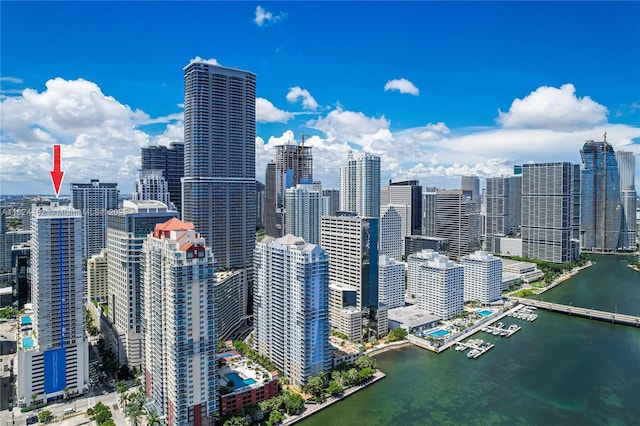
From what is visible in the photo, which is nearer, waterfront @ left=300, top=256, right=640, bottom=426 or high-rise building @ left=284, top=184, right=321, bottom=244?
waterfront @ left=300, top=256, right=640, bottom=426

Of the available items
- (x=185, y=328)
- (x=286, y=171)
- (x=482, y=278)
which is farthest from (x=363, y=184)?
(x=185, y=328)

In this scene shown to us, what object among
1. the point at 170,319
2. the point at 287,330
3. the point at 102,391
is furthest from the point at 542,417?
the point at 102,391

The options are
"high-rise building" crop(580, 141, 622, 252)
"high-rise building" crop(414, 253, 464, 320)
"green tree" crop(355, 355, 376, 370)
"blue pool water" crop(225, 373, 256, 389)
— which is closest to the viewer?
"blue pool water" crop(225, 373, 256, 389)

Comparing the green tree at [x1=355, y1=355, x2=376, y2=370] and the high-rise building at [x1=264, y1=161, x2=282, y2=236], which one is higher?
the high-rise building at [x1=264, y1=161, x2=282, y2=236]

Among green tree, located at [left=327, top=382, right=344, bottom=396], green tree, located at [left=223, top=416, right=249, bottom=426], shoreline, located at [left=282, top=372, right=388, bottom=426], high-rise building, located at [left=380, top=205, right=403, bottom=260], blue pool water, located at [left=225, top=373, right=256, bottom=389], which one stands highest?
high-rise building, located at [left=380, top=205, right=403, bottom=260]

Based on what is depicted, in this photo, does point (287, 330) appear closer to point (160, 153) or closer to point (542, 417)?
point (542, 417)

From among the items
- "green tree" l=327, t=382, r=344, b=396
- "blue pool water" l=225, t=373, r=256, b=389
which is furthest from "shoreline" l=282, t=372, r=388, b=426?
"blue pool water" l=225, t=373, r=256, b=389

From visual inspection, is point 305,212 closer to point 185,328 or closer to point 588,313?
point 588,313

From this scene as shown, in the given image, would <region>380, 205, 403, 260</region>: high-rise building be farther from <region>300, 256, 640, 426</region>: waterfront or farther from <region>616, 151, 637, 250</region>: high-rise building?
<region>616, 151, 637, 250</region>: high-rise building
